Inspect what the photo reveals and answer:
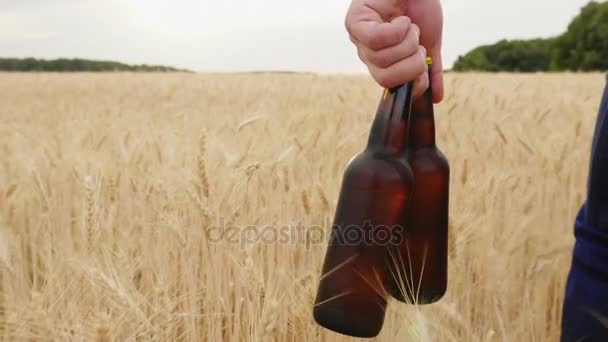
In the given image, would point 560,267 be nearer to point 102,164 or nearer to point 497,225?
point 497,225

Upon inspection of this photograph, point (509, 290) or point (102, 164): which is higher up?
point (102, 164)

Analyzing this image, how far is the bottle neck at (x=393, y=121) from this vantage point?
58 centimetres

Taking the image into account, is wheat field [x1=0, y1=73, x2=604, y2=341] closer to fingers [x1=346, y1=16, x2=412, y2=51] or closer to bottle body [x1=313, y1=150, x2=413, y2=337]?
bottle body [x1=313, y1=150, x2=413, y2=337]

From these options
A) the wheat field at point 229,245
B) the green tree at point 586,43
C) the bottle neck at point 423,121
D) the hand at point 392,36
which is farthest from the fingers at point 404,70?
the green tree at point 586,43

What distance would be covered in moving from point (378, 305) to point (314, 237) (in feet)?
1.23

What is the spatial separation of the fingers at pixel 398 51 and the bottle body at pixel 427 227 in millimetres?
155

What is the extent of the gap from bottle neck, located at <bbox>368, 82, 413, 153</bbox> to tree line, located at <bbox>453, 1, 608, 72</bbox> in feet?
61.9

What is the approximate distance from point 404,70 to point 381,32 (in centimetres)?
4

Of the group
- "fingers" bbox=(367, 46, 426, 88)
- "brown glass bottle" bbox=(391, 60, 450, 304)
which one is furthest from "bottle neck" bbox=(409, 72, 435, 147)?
"fingers" bbox=(367, 46, 426, 88)

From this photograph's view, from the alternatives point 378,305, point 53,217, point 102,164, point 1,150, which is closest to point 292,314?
point 378,305

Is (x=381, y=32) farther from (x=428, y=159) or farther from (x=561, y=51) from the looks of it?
(x=561, y=51)

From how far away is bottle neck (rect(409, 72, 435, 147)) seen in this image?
0.65 meters

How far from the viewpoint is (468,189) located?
1131 millimetres

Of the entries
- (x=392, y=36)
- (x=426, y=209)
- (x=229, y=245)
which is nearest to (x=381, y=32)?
(x=392, y=36)
